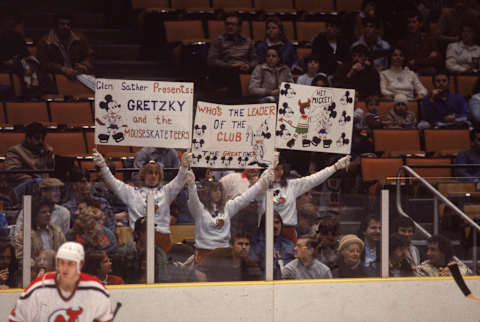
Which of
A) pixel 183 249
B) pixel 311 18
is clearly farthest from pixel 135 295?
pixel 311 18

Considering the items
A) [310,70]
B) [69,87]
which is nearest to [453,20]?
[310,70]

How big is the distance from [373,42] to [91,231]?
6583 millimetres

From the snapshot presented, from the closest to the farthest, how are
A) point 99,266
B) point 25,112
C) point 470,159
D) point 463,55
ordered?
point 99,266 → point 470,159 → point 25,112 → point 463,55

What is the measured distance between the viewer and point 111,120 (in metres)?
7.92

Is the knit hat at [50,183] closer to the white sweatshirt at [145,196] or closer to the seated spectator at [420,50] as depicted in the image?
the white sweatshirt at [145,196]

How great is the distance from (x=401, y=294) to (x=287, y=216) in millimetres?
1364

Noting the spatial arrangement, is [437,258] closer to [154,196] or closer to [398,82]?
[154,196]

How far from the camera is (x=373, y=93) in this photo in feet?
36.7

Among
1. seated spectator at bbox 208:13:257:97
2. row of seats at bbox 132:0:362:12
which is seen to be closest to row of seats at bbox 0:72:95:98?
seated spectator at bbox 208:13:257:97

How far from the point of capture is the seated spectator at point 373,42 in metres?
12.2

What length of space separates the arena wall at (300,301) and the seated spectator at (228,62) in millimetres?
4098

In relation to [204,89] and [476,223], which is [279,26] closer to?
[204,89]

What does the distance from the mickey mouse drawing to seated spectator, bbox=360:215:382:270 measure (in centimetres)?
247

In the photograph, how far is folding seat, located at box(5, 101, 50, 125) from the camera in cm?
1025
